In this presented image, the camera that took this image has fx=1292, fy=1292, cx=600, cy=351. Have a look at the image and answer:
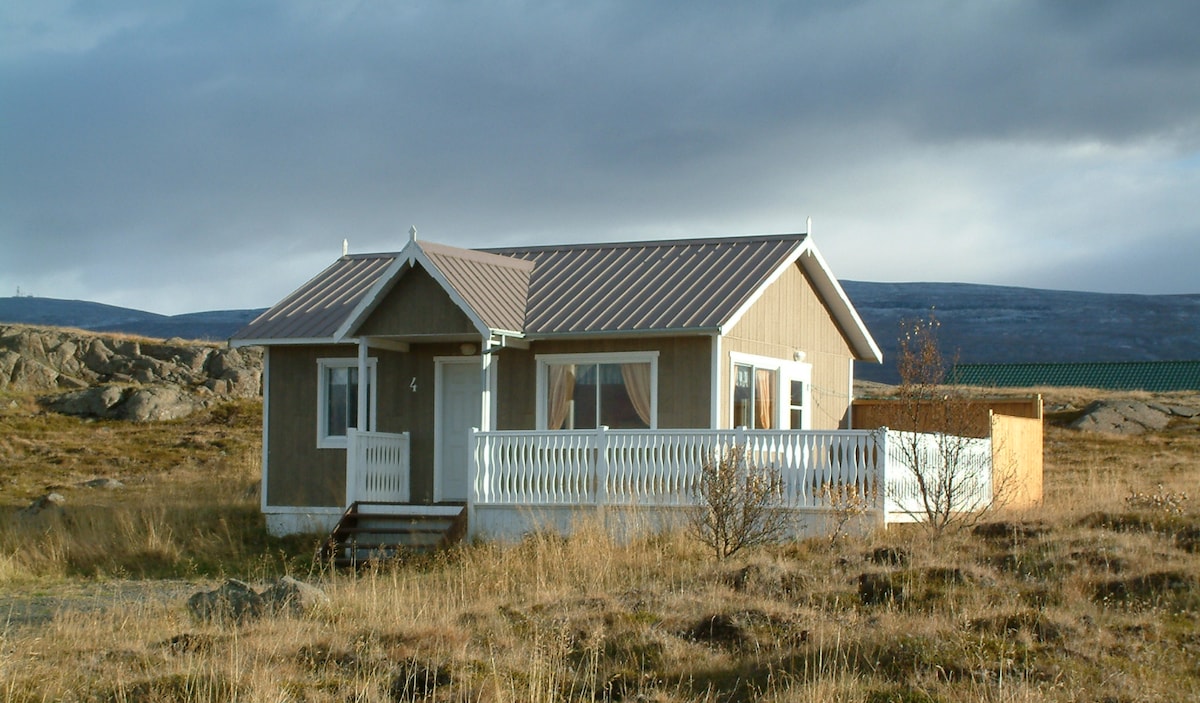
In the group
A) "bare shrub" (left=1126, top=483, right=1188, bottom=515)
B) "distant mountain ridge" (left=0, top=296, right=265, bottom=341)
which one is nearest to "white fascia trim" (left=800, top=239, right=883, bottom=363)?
"bare shrub" (left=1126, top=483, right=1188, bottom=515)

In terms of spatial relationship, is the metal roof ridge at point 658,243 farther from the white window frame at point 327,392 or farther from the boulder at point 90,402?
the boulder at point 90,402

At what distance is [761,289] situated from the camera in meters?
19.0

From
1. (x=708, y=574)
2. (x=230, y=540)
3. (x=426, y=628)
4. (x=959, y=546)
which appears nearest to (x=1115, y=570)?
(x=959, y=546)

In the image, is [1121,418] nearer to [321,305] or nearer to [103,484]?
[321,305]

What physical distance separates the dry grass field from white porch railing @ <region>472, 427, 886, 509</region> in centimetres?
118

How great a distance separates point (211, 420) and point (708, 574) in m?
31.0

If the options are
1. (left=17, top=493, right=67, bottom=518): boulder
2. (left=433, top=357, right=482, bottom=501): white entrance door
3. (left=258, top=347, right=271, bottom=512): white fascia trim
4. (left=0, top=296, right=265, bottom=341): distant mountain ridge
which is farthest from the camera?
(left=0, top=296, right=265, bottom=341): distant mountain ridge

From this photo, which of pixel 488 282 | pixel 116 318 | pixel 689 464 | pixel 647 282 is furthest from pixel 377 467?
pixel 116 318

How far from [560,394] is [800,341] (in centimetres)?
453

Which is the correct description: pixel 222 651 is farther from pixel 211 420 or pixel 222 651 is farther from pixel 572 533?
pixel 211 420

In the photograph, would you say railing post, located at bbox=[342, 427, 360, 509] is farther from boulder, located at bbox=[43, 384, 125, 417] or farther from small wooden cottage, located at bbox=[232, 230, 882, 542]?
boulder, located at bbox=[43, 384, 125, 417]

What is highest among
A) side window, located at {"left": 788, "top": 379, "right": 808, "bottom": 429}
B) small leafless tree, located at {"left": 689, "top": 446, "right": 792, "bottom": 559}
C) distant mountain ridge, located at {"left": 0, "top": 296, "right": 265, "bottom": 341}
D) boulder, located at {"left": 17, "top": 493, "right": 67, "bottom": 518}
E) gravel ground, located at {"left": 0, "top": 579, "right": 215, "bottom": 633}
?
distant mountain ridge, located at {"left": 0, "top": 296, "right": 265, "bottom": 341}

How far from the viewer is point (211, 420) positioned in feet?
134

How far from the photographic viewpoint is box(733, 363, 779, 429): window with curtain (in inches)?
765
